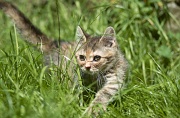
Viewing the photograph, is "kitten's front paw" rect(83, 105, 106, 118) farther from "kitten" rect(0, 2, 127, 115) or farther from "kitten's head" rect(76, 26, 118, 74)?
"kitten's head" rect(76, 26, 118, 74)

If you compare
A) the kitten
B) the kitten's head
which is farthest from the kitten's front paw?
the kitten's head

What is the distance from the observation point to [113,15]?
7.21 m

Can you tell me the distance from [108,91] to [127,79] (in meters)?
0.60

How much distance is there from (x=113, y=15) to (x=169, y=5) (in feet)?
3.13

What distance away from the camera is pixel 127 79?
17.3 feet

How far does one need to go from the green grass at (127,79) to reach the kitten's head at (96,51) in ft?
0.83

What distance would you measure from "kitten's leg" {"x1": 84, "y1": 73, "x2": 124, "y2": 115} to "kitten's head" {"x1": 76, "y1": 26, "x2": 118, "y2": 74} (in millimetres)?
147

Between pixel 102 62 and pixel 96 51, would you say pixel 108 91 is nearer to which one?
pixel 102 62

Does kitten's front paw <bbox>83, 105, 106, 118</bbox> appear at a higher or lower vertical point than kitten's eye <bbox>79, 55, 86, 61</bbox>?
lower

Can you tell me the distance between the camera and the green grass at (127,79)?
3.79 meters

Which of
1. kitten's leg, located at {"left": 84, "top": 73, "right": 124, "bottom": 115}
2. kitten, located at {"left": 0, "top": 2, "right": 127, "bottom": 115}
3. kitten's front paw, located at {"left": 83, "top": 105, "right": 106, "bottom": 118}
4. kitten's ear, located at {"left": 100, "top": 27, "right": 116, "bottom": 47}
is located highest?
kitten's ear, located at {"left": 100, "top": 27, "right": 116, "bottom": 47}

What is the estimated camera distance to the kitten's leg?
4.38m

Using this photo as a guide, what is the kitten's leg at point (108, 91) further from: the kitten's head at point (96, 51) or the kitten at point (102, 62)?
the kitten's head at point (96, 51)

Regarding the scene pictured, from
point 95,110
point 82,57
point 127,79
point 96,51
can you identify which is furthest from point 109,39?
point 95,110
